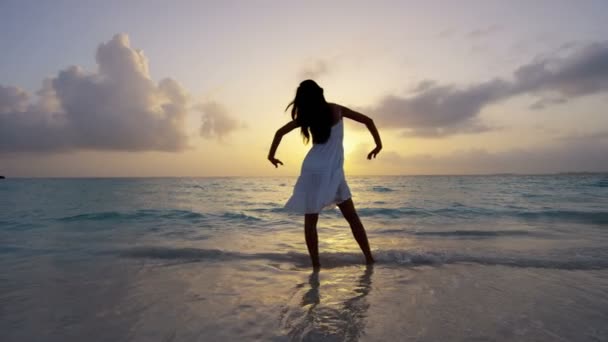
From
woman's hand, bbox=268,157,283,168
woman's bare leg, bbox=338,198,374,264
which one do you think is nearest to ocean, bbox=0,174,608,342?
woman's bare leg, bbox=338,198,374,264

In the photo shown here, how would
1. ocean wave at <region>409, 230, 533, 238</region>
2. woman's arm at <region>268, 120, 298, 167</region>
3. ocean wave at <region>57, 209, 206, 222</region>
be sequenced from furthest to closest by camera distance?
ocean wave at <region>57, 209, 206, 222</region> < ocean wave at <region>409, 230, 533, 238</region> < woman's arm at <region>268, 120, 298, 167</region>

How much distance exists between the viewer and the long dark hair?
157 inches

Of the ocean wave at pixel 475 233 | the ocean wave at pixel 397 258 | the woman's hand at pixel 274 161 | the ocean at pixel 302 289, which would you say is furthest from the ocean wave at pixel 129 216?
the woman's hand at pixel 274 161

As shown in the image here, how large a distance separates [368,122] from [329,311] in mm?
2292

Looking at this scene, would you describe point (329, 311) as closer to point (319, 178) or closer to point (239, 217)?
point (319, 178)

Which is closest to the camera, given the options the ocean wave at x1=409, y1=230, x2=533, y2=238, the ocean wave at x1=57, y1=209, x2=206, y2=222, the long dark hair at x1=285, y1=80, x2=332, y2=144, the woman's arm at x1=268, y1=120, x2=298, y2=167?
the long dark hair at x1=285, y1=80, x2=332, y2=144

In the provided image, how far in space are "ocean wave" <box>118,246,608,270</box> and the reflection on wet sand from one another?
89cm

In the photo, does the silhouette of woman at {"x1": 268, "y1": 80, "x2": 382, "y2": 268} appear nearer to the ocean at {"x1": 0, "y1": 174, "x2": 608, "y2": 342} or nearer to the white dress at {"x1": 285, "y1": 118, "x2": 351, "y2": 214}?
the white dress at {"x1": 285, "y1": 118, "x2": 351, "y2": 214}

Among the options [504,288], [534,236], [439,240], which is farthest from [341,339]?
[534,236]

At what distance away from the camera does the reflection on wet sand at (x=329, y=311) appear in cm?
239

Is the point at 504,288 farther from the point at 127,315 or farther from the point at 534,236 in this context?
the point at 534,236

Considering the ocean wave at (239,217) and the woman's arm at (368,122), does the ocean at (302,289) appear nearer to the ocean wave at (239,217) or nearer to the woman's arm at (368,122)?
the woman's arm at (368,122)

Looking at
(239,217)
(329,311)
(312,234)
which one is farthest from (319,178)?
(239,217)

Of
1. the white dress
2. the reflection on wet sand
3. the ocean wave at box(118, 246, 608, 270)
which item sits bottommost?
the ocean wave at box(118, 246, 608, 270)
